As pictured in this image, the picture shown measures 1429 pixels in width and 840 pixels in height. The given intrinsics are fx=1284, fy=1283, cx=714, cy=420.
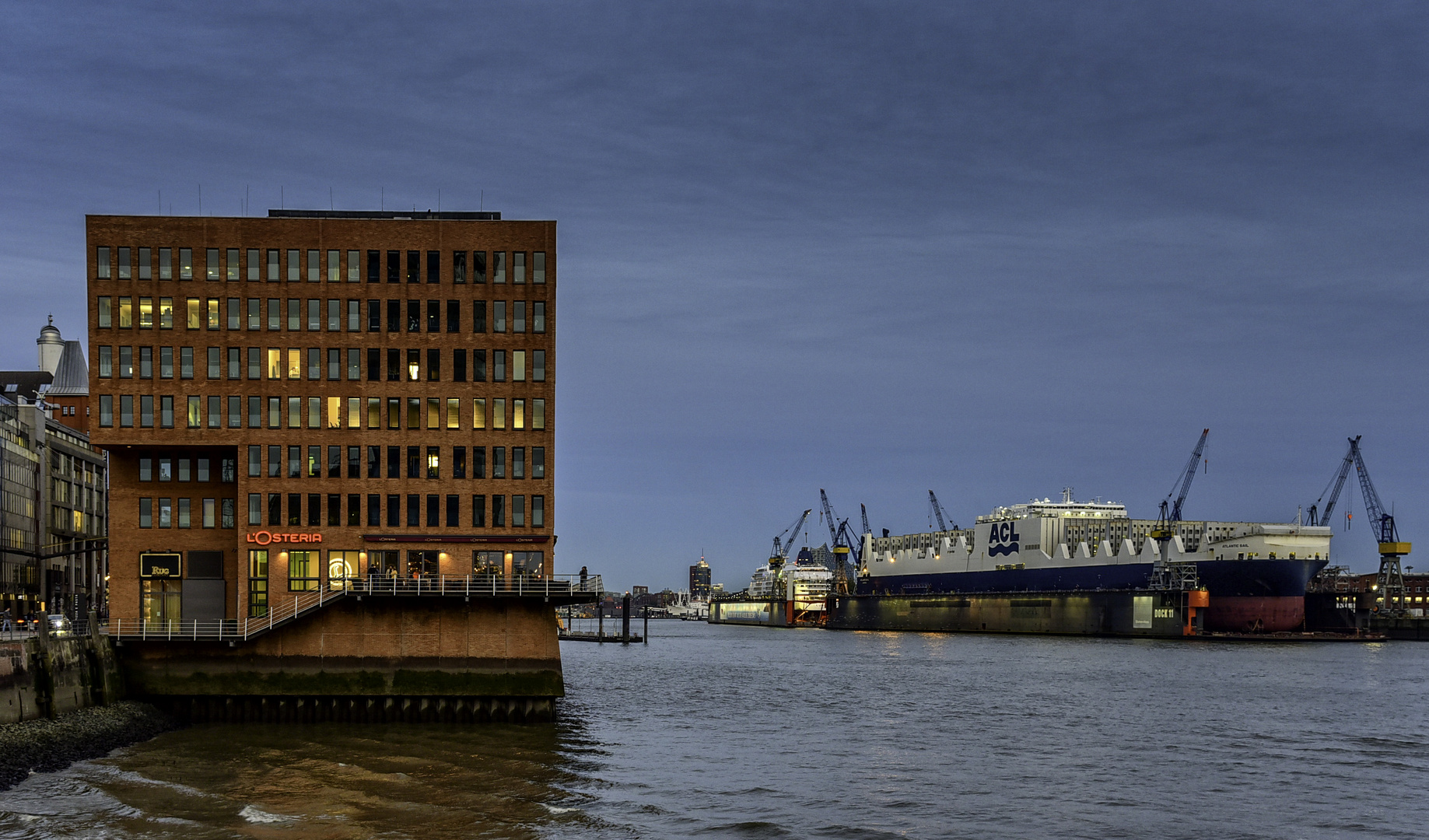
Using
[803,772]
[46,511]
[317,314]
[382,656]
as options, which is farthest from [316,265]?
[46,511]

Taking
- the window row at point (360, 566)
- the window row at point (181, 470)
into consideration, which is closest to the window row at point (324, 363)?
the window row at point (181, 470)

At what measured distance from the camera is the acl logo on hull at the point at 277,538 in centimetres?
8031

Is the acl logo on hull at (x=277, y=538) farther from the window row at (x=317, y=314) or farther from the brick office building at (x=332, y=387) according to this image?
the window row at (x=317, y=314)

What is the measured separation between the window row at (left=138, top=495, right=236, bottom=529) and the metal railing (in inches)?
259

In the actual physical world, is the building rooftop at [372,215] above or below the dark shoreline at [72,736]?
above

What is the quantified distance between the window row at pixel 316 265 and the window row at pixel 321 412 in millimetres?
7680

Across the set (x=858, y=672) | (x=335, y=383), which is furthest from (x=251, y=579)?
(x=858, y=672)

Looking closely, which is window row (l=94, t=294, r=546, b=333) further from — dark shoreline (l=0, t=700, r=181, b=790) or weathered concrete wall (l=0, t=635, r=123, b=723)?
dark shoreline (l=0, t=700, r=181, b=790)

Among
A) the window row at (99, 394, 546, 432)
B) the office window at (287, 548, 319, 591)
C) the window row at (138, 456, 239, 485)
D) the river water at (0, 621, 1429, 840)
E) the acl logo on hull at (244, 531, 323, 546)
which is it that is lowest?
the river water at (0, 621, 1429, 840)

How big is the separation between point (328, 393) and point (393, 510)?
8534 mm

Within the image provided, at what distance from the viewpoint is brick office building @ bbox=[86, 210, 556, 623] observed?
265 ft

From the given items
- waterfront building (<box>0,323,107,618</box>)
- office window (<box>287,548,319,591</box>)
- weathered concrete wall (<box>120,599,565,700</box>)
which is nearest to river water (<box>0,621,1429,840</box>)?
weathered concrete wall (<box>120,599,565,700</box>)

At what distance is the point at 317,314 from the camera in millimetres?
81625

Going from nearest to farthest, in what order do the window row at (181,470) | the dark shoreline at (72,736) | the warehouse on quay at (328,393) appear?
the dark shoreline at (72,736)
the warehouse on quay at (328,393)
the window row at (181,470)
